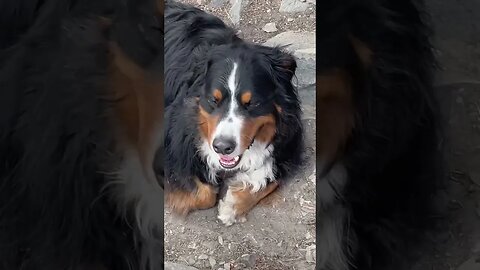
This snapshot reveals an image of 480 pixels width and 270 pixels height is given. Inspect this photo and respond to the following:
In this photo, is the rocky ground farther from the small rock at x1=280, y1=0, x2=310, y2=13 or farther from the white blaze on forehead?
the white blaze on forehead

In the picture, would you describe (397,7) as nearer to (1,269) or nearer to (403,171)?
(403,171)

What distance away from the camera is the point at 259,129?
→ 45.0 inches

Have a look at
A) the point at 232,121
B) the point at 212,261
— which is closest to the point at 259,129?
the point at 232,121

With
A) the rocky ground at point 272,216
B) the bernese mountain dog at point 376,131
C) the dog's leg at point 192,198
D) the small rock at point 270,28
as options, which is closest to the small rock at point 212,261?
the rocky ground at point 272,216

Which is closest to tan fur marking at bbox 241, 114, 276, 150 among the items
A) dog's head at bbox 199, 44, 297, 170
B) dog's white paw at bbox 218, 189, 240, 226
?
dog's head at bbox 199, 44, 297, 170

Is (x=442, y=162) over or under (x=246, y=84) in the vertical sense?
under

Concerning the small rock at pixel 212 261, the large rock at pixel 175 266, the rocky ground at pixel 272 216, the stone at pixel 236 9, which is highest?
the stone at pixel 236 9

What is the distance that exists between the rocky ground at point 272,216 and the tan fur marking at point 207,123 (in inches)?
6.6

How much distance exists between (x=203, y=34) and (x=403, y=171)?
0.47 meters

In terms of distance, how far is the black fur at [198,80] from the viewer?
1.16 meters

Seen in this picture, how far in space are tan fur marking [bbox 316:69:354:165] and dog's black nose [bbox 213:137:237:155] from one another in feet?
0.56

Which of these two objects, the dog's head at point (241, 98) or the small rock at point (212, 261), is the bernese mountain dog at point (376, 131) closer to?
the dog's head at point (241, 98)

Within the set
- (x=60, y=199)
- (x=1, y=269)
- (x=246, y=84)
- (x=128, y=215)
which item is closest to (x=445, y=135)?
(x=246, y=84)

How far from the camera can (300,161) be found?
1172 millimetres
